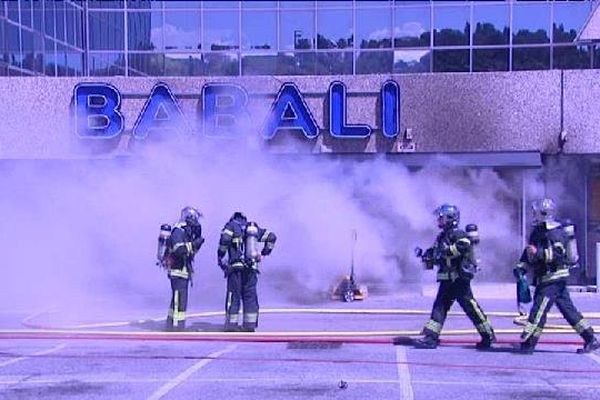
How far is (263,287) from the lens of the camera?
1944 cm

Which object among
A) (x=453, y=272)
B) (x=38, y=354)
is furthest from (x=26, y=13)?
(x=453, y=272)

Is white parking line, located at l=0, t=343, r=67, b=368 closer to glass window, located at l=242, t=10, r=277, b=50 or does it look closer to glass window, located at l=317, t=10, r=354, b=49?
glass window, located at l=242, t=10, r=277, b=50

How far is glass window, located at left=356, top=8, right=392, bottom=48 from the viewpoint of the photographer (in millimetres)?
Result: 22828

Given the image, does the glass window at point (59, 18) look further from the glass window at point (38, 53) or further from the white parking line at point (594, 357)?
the white parking line at point (594, 357)

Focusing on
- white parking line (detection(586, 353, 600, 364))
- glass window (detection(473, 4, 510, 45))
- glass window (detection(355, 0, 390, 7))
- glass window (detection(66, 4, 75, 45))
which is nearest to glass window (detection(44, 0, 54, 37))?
glass window (detection(66, 4, 75, 45))

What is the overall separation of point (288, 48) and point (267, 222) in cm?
541

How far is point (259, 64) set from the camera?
2330 cm

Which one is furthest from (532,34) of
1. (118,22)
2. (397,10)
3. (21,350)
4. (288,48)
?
(21,350)

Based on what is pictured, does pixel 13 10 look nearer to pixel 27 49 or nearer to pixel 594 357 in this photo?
pixel 27 49

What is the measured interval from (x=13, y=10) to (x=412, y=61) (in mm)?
9141

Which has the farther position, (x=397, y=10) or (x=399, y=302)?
(x=397, y=10)

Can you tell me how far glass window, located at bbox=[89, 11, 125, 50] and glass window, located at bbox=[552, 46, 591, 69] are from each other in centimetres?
939

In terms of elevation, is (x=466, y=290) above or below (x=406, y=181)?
below

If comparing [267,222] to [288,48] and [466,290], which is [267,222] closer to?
[288,48]
